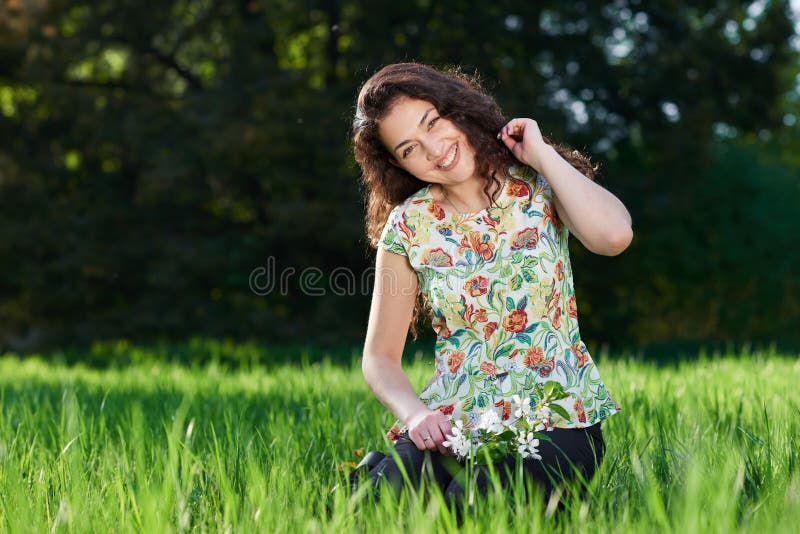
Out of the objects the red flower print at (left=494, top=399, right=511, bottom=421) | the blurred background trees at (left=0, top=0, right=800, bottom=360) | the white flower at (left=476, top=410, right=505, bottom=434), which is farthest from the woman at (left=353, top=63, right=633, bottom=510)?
the blurred background trees at (left=0, top=0, right=800, bottom=360)

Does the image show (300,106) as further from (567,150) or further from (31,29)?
(567,150)

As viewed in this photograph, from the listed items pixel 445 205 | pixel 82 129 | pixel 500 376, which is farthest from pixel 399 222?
pixel 82 129

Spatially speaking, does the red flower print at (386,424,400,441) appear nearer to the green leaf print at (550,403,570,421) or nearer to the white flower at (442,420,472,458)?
the white flower at (442,420,472,458)

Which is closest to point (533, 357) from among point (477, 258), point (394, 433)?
point (477, 258)

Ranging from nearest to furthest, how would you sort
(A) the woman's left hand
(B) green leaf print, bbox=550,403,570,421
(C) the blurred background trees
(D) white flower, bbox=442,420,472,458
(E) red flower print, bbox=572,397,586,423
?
1. (D) white flower, bbox=442,420,472,458
2. (B) green leaf print, bbox=550,403,570,421
3. (E) red flower print, bbox=572,397,586,423
4. (A) the woman's left hand
5. (C) the blurred background trees

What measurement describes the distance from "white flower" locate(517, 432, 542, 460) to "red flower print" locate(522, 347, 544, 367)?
0.75 feet

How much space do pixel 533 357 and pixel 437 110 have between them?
746 millimetres

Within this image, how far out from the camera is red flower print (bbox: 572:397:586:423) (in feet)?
7.30

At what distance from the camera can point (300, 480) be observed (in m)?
2.36

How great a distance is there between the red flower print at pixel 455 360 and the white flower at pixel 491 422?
0.27m

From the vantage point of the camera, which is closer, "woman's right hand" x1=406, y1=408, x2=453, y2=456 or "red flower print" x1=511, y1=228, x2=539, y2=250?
"woman's right hand" x1=406, y1=408, x2=453, y2=456

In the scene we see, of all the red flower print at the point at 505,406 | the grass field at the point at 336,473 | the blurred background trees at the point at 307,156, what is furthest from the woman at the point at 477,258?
the blurred background trees at the point at 307,156

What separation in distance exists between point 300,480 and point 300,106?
8229mm

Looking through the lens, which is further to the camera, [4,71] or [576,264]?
[4,71]
